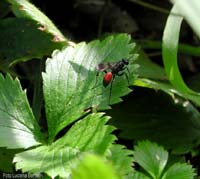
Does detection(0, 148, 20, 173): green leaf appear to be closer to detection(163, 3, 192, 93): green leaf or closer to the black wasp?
the black wasp

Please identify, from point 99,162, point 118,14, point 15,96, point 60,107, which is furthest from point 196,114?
point 99,162

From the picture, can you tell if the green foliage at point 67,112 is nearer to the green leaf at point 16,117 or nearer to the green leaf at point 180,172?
the green leaf at point 16,117

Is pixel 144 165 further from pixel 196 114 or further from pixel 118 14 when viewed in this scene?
pixel 118 14

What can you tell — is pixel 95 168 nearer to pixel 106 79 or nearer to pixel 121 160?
pixel 121 160

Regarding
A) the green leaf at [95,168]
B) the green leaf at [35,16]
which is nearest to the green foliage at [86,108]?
the green leaf at [35,16]

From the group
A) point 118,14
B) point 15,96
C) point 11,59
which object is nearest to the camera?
point 15,96
